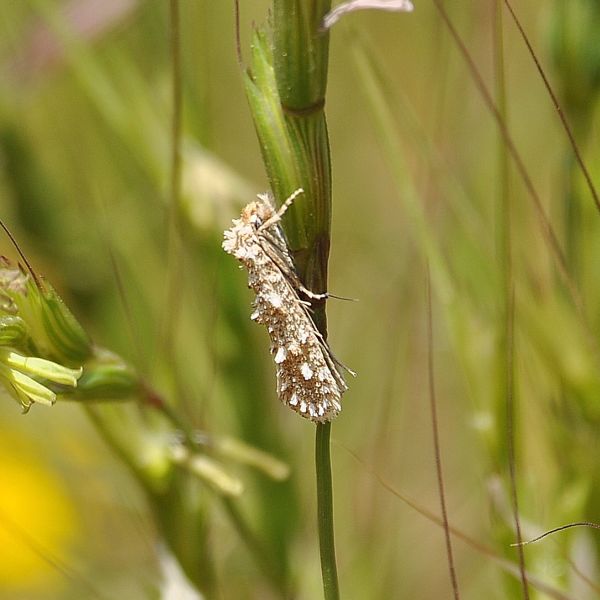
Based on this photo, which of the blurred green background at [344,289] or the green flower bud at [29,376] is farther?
the blurred green background at [344,289]

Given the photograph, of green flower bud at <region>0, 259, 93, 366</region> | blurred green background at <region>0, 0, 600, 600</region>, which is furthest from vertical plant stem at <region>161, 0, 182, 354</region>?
green flower bud at <region>0, 259, 93, 366</region>

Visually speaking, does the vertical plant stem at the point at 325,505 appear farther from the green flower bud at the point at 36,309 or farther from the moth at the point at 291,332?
the green flower bud at the point at 36,309

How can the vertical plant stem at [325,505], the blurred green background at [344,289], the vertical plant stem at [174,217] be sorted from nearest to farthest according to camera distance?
the vertical plant stem at [325,505], the vertical plant stem at [174,217], the blurred green background at [344,289]

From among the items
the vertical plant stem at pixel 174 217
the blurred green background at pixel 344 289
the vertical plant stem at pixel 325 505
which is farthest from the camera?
the blurred green background at pixel 344 289

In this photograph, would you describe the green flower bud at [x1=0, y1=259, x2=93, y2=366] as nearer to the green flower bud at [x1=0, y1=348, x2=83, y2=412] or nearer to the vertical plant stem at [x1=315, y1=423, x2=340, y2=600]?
the green flower bud at [x1=0, y1=348, x2=83, y2=412]

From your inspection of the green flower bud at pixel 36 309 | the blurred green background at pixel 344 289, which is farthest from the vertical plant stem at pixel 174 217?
the green flower bud at pixel 36 309

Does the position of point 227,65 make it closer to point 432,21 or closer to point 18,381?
point 432,21

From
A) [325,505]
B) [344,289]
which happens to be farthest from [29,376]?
[344,289]
